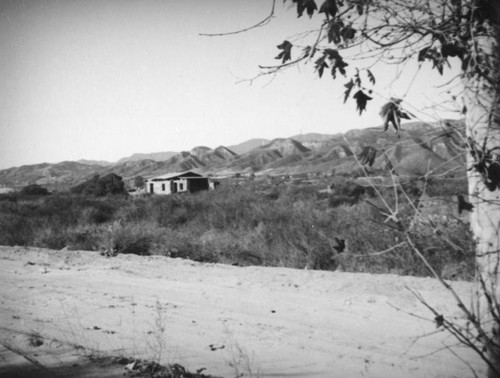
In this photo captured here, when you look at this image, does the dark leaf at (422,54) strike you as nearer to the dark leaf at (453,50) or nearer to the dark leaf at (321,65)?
the dark leaf at (453,50)

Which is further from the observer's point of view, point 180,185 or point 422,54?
point 180,185

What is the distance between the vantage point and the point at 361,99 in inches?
90.7

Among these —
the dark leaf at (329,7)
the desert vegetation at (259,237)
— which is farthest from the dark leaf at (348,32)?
the desert vegetation at (259,237)

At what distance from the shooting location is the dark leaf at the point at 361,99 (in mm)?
2287

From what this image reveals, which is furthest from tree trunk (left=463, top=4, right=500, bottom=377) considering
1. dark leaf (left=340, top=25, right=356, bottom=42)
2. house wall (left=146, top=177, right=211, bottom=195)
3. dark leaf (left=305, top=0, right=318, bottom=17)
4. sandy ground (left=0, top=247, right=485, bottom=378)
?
house wall (left=146, top=177, right=211, bottom=195)

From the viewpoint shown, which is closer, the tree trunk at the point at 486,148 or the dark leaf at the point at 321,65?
the tree trunk at the point at 486,148

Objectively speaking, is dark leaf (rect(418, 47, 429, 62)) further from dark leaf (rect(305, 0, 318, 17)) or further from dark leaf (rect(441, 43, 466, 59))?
dark leaf (rect(305, 0, 318, 17))

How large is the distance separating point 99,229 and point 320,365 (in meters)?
11.1

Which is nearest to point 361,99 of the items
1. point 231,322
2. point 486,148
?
point 486,148

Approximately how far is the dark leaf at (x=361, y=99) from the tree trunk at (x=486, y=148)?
555mm

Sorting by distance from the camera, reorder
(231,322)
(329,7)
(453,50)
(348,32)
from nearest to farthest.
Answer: (453,50), (329,7), (348,32), (231,322)

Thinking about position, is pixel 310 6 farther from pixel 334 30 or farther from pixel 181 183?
pixel 181 183

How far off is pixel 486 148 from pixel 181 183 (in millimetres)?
43908

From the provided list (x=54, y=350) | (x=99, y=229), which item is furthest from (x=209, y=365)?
(x=99, y=229)
